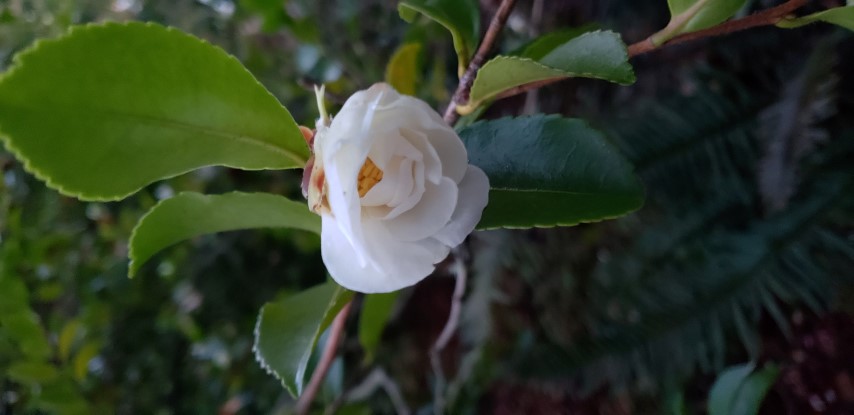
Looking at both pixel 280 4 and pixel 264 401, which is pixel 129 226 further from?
pixel 280 4

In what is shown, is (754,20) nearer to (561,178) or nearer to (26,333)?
(561,178)

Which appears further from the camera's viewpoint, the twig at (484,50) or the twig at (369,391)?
the twig at (369,391)

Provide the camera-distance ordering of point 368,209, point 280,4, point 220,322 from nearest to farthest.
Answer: point 368,209, point 280,4, point 220,322

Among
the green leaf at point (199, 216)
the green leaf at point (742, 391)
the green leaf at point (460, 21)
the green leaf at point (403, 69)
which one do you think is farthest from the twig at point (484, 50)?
the green leaf at point (742, 391)

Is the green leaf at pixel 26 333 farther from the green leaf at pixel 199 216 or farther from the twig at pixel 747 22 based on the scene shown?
the twig at pixel 747 22

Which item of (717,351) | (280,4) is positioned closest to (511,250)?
(717,351)

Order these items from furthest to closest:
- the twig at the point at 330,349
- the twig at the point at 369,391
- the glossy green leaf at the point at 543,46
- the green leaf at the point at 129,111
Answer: the twig at the point at 369,391 < the twig at the point at 330,349 < the glossy green leaf at the point at 543,46 < the green leaf at the point at 129,111
